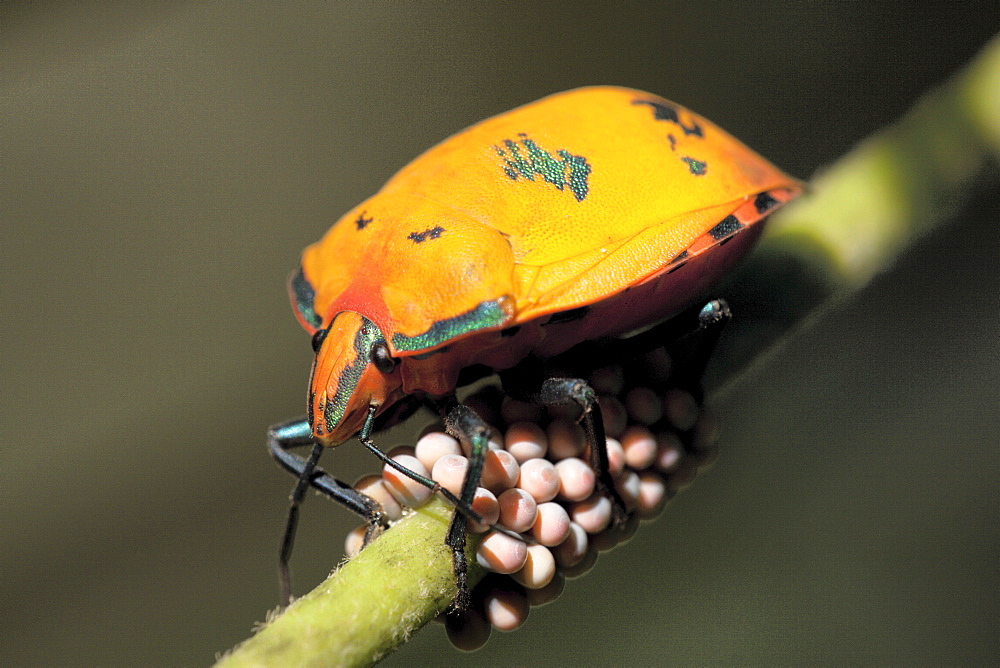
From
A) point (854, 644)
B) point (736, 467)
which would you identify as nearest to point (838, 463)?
point (736, 467)

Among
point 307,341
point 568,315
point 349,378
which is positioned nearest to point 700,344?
point 568,315

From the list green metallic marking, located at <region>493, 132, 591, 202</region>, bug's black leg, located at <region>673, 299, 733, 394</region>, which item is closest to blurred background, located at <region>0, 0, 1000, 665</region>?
bug's black leg, located at <region>673, 299, 733, 394</region>

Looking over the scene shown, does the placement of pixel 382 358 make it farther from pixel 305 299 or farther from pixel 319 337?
pixel 305 299

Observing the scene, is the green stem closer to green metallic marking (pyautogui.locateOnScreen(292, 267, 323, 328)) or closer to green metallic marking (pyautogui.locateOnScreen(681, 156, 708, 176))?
green metallic marking (pyautogui.locateOnScreen(681, 156, 708, 176))

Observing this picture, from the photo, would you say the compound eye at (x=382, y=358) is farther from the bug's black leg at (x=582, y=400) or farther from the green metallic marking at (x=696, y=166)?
the green metallic marking at (x=696, y=166)

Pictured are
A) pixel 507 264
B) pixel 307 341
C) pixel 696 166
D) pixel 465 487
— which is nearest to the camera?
pixel 465 487

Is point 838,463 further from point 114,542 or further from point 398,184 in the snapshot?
point 114,542
